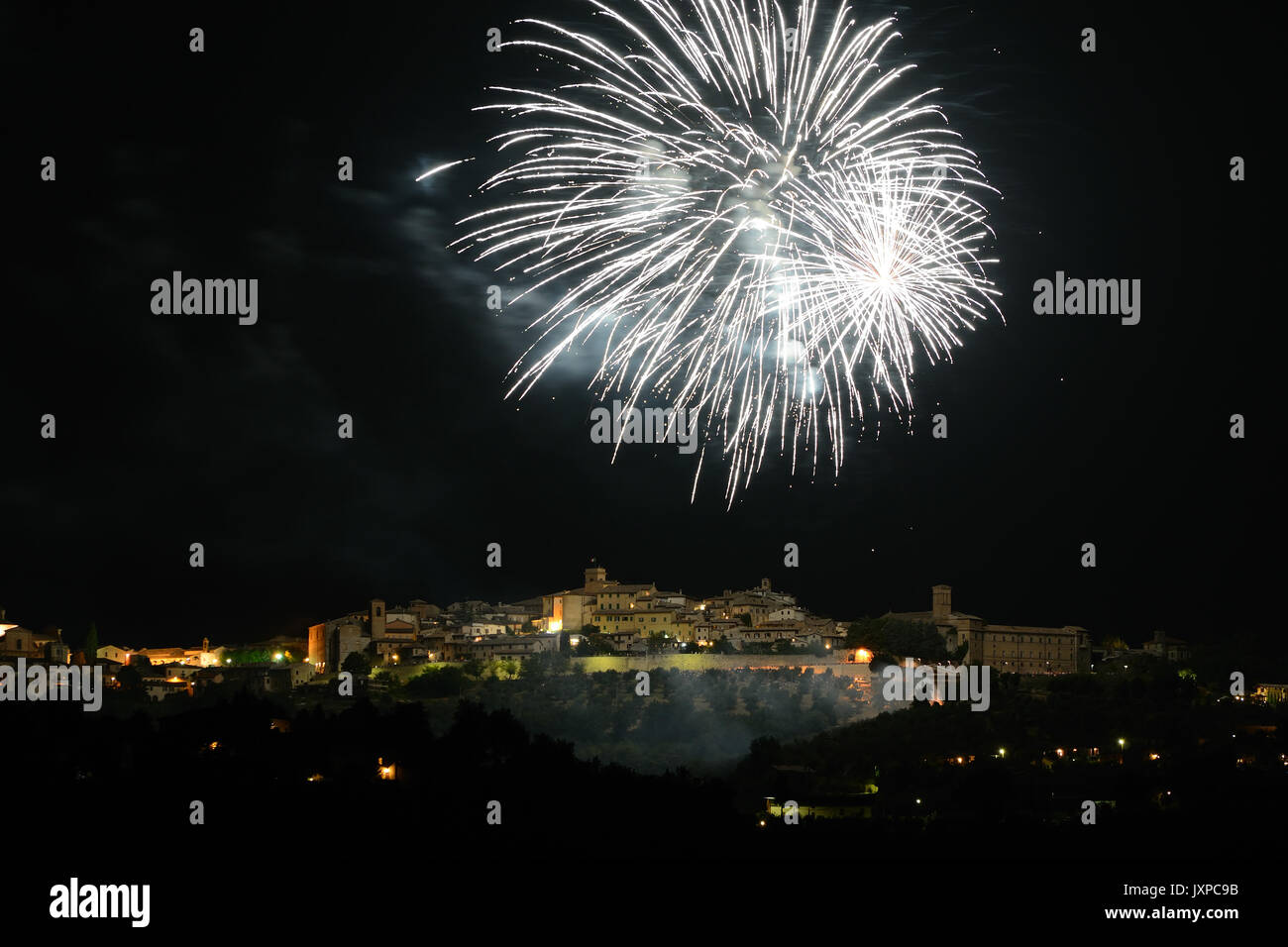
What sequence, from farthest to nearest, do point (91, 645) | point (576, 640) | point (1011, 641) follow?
point (1011, 641) < point (576, 640) < point (91, 645)

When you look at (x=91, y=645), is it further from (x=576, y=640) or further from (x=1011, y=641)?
(x=1011, y=641)

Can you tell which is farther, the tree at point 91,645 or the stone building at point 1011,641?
the stone building at point 1011,641

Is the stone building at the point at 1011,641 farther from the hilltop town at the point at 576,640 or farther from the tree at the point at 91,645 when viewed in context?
the tree at the point at 91,645

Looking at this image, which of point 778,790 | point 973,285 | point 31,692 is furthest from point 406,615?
point 973,285

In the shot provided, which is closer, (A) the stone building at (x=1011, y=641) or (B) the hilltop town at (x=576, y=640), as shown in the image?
(B) the hilltop town at (x=576, y=640)

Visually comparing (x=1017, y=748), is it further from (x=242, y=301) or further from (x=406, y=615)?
(x=242, y=301)

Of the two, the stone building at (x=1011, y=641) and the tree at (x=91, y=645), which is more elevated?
the tree at (x=91, y=645)

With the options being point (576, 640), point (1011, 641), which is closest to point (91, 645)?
point (576, 640)

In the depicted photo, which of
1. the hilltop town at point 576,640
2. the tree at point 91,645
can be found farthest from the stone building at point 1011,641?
the tree at point 91,645

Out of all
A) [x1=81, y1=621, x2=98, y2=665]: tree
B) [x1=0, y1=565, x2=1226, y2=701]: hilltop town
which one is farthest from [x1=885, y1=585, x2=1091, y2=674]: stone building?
[x1=81, y1=621, x2=98, y2=665]: tree
